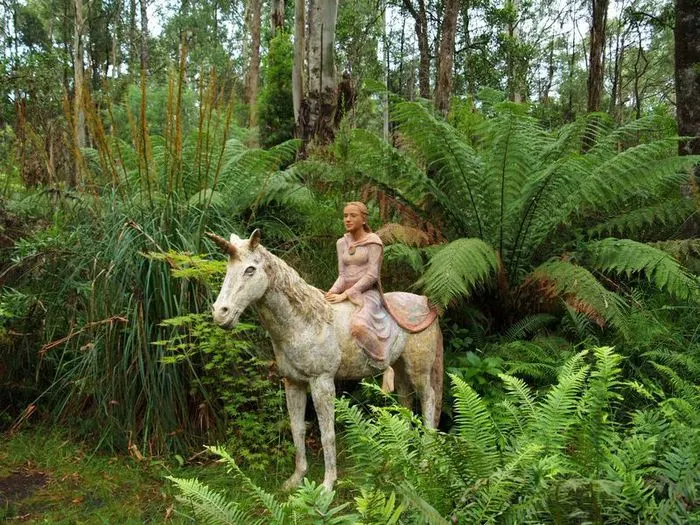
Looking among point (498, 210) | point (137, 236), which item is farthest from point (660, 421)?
point (137, 236)

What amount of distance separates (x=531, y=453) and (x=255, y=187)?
3.32 meters

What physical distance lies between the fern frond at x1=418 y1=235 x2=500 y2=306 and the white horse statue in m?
0.32

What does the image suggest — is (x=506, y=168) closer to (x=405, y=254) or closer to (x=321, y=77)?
(x=405, y=254)

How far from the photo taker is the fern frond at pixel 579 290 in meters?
3.35

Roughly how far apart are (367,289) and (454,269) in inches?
22.2

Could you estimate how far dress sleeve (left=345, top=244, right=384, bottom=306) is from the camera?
9.56 feet

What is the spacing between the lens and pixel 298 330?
2.70m

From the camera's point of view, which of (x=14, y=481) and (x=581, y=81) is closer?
(x=14, y=481)

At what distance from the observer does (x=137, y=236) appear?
3207mm

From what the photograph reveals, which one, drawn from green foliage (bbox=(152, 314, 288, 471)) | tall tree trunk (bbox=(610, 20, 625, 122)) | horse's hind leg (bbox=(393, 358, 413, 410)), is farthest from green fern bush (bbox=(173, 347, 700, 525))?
tall tree trunk (bbox=(610, 20, 625, 122))

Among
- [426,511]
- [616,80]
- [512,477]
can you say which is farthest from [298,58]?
[616,80]

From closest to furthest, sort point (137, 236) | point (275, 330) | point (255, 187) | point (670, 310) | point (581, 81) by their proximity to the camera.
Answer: point (275, 330), point (137, 236), point (670, 310), point (255, 187), point (581, 81)

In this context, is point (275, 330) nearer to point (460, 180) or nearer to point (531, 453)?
point (531, 453)

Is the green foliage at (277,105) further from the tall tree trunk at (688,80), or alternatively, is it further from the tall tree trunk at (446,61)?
the tall tree trunk at (688,80)
